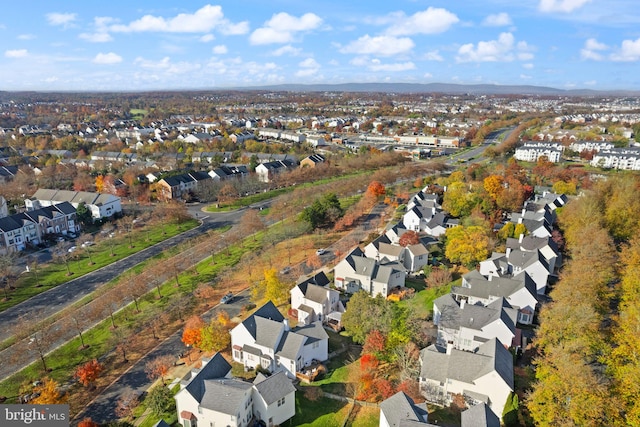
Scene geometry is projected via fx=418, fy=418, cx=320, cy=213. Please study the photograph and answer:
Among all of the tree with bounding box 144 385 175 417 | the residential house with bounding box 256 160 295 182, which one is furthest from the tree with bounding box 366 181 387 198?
the tree with bounding box 144 385 175 417

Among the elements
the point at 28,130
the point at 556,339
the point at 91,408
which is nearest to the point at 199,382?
the point at 91,408

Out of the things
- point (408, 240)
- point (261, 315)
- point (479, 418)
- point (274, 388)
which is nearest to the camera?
point (479, 418)

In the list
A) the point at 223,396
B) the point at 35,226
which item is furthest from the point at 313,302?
the point at 35,226

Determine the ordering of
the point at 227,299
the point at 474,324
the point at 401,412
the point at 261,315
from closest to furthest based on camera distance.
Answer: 1. the point at 401,412
2. the point at 474,324
3. the point at 261,315
4. the point at 227,299

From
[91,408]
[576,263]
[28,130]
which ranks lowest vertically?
[91,408]

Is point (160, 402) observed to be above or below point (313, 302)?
below

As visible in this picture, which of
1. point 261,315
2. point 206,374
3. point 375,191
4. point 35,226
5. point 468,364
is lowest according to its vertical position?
point 206,374

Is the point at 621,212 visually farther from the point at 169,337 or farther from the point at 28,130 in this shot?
the point at 28,130

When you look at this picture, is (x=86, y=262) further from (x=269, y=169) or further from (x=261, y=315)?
(x=269, y=169)
